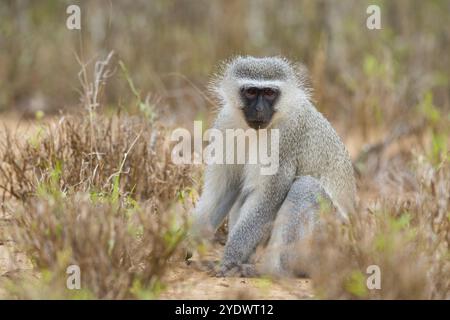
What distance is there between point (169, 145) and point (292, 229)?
144 cm

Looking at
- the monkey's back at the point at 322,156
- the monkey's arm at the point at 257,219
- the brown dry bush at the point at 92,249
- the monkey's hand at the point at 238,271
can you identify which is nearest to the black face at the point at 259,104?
the monkey's back at the point at 322,156

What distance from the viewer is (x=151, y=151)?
5.32 m

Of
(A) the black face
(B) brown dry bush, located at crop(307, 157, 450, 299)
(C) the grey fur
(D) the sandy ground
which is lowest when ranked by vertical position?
→ (D) the sandy ground

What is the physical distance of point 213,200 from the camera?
16.0ft

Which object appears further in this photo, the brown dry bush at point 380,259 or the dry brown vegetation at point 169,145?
the dry brown vegetation at point 169,145

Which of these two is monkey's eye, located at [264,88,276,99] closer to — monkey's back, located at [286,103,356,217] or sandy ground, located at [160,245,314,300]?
monkey's back, located at [286,103,356,217]

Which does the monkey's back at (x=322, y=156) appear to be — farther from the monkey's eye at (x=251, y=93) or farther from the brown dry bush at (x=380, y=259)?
the brown dry bush at (x=380, y=259)

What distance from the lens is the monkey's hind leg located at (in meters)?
4.39

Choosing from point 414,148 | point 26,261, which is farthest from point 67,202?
point 414,148

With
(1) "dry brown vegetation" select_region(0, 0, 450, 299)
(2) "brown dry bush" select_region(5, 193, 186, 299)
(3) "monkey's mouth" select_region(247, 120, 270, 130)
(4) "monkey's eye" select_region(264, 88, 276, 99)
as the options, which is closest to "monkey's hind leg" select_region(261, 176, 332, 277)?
(1) "dry brown vegetation" select_region(0, 0, 450, 299)

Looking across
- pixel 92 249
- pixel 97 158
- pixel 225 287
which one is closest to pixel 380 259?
pixel 225 287

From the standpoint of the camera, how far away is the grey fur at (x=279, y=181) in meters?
4.44

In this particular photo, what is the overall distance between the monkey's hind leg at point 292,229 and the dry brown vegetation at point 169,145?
0.26 metres

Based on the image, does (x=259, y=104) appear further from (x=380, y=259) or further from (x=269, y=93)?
(x=380, y=259)
